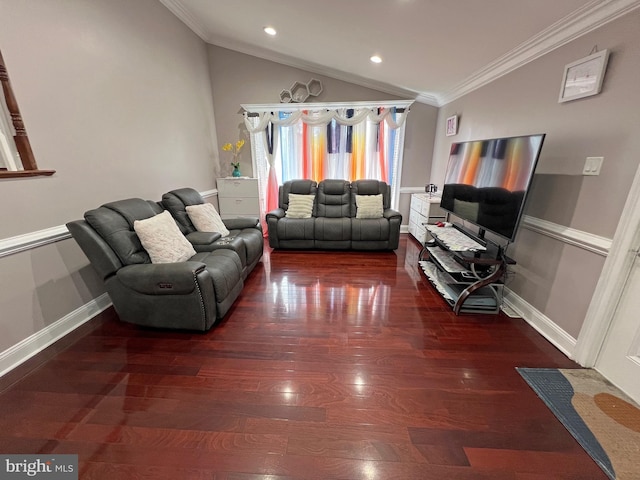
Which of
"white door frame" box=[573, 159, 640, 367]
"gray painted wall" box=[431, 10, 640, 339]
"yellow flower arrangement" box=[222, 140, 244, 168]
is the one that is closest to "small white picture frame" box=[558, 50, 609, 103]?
"gray painted wall" box=[431, 10, 640, 339]

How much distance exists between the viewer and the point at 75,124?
2.12 meters

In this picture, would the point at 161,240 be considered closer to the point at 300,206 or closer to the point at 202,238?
the point at 202,238

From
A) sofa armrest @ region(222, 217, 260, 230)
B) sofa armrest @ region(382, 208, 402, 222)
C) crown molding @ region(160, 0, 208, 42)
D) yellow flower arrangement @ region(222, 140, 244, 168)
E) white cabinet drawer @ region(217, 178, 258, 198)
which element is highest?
crown molding @ region(160, 0, 208, 42)

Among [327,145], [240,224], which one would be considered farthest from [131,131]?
[327,145]

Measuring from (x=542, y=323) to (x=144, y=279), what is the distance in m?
3.07

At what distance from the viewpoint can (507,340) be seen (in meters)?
2.01

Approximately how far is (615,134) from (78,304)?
4.00 meters

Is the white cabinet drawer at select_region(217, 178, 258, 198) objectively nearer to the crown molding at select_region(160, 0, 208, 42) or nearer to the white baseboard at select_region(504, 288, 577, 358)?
the crown molding at select_region(160, 0, 208, 42)

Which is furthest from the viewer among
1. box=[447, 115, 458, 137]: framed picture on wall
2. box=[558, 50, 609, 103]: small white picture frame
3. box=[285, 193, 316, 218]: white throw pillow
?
box=[285, 193, 316, 218]: white throw pillow

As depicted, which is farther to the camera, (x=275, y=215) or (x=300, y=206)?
(x=300, y=206)

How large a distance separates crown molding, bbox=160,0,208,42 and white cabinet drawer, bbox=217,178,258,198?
81.7 inches

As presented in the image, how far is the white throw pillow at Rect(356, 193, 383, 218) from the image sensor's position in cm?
395

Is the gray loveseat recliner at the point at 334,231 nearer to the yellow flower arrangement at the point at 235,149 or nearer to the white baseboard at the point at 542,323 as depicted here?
the yellow flower arrangement at the point at 235,149

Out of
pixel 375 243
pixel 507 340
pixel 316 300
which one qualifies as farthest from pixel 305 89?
pixel 507 340
